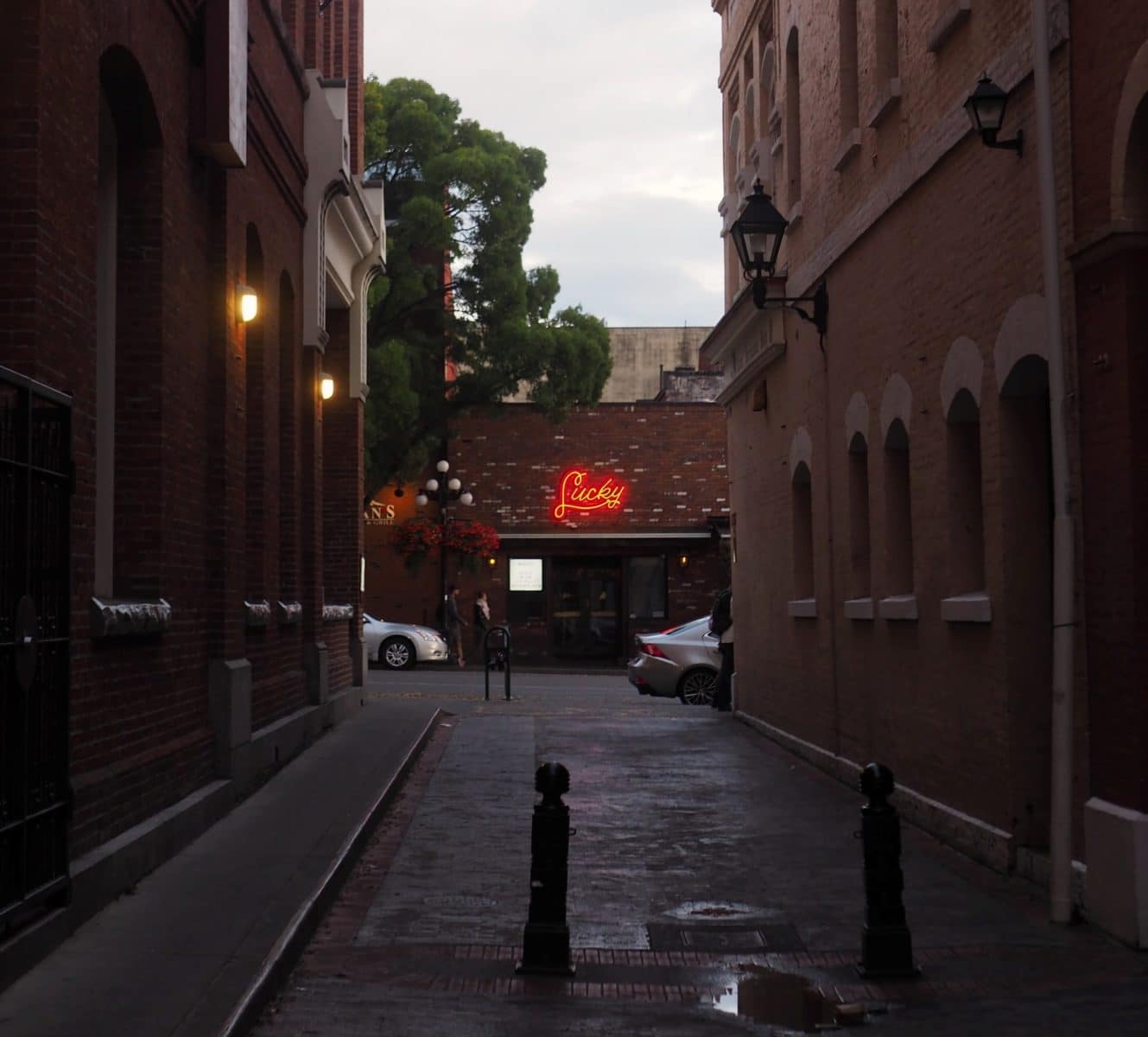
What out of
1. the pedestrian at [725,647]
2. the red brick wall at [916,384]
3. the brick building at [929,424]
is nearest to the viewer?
the brick building at [929,424]

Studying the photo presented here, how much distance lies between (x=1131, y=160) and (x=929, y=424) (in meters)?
3.97

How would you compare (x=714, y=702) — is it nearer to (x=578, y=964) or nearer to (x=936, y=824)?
(x=936, y=824)

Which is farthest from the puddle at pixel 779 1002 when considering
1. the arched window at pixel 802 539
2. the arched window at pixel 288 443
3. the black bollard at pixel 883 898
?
the arched window at pixel 802 539

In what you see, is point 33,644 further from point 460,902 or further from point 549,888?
point 460,902

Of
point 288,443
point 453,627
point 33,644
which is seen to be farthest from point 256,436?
point 453,627

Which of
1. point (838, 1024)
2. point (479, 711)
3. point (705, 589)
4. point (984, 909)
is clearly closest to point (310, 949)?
point (838, 1024)

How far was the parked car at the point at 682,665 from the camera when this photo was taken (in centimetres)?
2553

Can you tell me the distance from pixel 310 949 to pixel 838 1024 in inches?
103

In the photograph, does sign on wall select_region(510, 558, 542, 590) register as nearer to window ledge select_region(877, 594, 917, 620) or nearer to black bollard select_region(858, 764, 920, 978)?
window ledge select_region(877, 594, 917, 620)

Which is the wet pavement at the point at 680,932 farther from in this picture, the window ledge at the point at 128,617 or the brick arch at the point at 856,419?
the brick arch at the point at 856,419

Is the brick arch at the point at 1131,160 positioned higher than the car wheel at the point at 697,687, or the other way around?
the brick arch at the point at 1131,160

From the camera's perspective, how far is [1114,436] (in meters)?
8.07

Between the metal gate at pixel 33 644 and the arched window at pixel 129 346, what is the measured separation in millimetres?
2742

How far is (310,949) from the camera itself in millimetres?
7949
